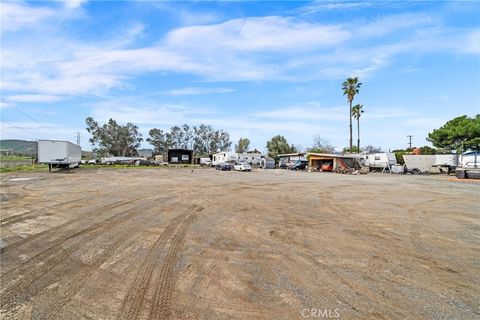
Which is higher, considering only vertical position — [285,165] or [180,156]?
[180,156]

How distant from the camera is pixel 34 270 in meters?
4.51

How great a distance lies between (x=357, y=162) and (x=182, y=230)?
4250 cm

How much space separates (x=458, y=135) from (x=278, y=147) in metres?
45.7

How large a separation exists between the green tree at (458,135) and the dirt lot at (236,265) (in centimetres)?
4452

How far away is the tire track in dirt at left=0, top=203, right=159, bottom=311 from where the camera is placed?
367 cm

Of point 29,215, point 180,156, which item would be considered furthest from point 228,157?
point 29,215

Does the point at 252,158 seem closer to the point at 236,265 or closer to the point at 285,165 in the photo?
the point at 285,165

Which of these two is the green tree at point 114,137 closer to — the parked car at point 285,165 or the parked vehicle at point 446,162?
the parked car at point 285,165

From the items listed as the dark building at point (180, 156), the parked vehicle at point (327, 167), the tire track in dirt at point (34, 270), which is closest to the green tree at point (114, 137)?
the dark building at point (180, 156)

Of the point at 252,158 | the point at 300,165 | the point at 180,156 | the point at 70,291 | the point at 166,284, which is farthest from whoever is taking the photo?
the point at 180,156

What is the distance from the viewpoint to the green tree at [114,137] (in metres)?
107

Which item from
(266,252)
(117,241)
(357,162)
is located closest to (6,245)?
(117,241)

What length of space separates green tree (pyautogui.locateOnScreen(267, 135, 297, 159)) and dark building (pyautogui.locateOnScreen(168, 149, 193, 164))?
2454cm

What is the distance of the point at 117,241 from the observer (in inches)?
234
